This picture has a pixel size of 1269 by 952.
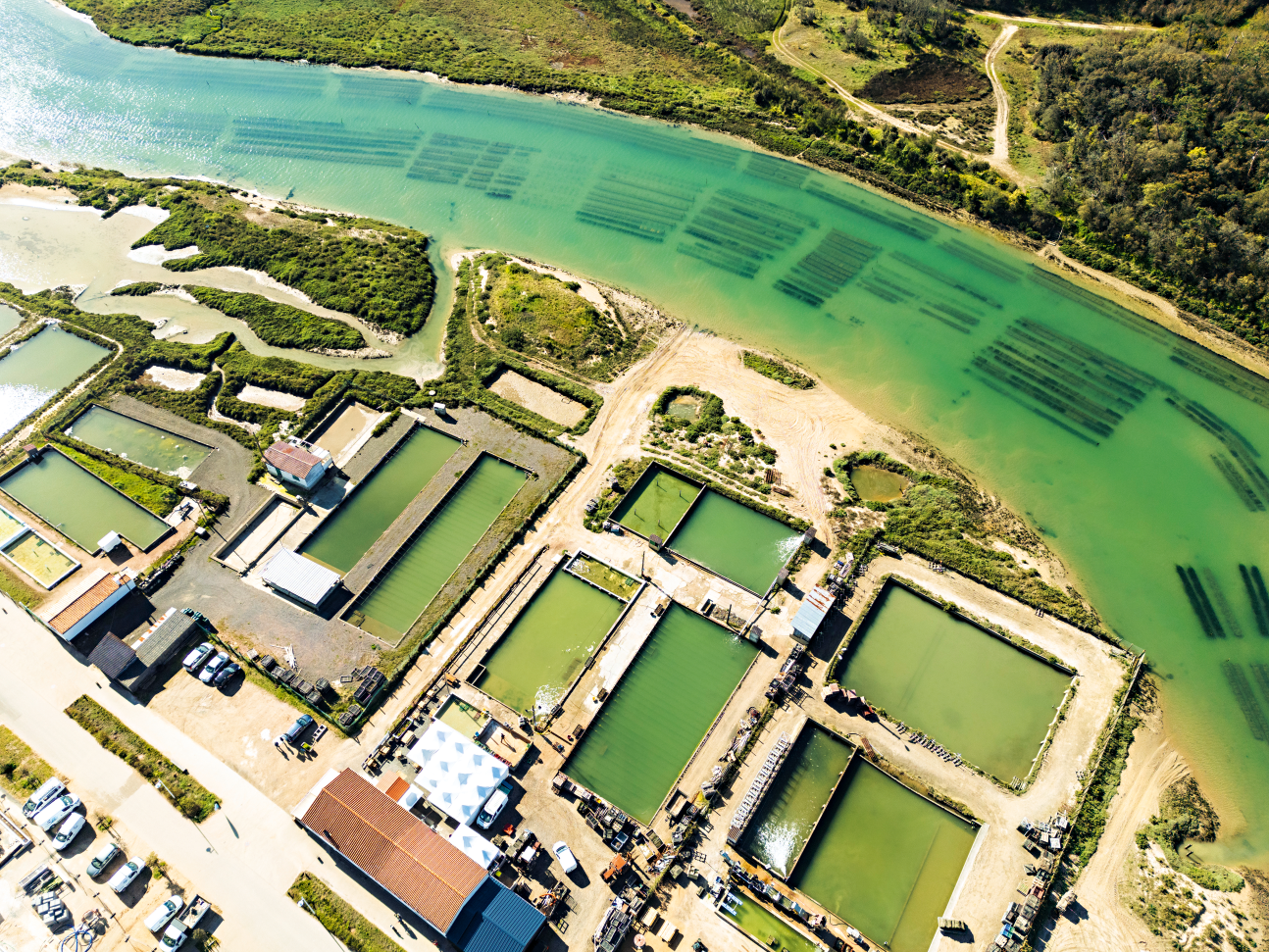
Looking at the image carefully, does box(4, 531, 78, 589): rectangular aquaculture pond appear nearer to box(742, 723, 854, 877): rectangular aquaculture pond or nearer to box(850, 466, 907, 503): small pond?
box(742, 723, 854, 877): rectangular aquaculture pond

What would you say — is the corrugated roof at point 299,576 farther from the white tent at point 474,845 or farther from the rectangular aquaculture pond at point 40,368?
the rectangular aquaculture pond at point 40,368

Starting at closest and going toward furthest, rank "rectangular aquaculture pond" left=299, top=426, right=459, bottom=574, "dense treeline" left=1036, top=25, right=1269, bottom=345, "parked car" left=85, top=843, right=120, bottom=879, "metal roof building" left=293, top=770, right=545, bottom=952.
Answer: "metal roof building" left=293, top=770, right=545, bottom=952 → "parked car" left=85, top=843, right=120, bottom=879 → "rectangular aquaculture pond" left=299, top=426, right=459, bottom=574 → "dense treeline" left=1036, top=25, right=1269, bottom=345

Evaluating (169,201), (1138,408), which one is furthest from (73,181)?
(1138,408)

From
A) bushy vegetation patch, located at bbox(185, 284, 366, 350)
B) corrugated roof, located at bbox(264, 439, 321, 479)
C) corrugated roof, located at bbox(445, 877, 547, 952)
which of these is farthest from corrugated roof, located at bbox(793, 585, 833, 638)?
bushy vegetation patch, located at bbox(185, 284, 366, 350)

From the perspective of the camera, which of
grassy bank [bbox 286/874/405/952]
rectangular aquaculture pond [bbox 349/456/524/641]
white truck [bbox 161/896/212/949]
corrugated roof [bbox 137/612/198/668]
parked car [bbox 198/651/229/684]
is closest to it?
white truck [bbox 161/896/212/949]

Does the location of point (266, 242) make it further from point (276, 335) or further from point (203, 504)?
point (203, 504)

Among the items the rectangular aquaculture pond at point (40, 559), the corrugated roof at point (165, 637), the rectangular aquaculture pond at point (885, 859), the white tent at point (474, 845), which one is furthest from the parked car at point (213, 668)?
the rectangular aquaculture pond at point (885, 859)

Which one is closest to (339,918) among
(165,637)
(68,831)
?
(68,831)
